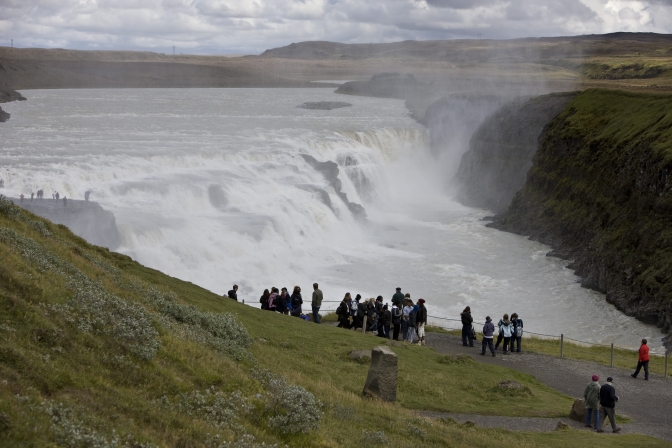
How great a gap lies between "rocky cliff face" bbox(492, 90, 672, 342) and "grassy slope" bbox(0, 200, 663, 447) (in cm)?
1955

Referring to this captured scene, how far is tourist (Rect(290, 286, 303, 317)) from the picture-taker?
25.7 m

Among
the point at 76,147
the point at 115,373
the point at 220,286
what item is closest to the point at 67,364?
the point at 115,373

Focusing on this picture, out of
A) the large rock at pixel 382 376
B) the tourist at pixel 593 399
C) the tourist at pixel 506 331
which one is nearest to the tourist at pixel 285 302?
the tourist at pixel 506 331

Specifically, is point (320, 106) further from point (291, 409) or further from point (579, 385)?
point (291, 409)

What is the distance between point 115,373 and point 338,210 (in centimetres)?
4224

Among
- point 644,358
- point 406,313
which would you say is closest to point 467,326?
point 406,313

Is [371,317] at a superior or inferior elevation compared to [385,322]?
superior

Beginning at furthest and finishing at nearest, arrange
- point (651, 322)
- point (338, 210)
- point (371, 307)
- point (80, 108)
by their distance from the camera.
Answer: point (80, 108) < point (338, 210) < point (651, 322) < point (371, 307)

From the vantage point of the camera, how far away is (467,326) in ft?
85.7

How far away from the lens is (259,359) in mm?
15516

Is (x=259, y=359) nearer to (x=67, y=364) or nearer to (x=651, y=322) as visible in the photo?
(x=67, y=364)

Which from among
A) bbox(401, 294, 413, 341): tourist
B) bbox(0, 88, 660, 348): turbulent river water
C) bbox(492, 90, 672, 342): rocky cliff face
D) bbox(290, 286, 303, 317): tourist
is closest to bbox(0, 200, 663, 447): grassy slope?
bbox(401, 294, 413, 341): tourist

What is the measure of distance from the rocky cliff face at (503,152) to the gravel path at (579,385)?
128ft

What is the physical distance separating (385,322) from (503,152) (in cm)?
4557
